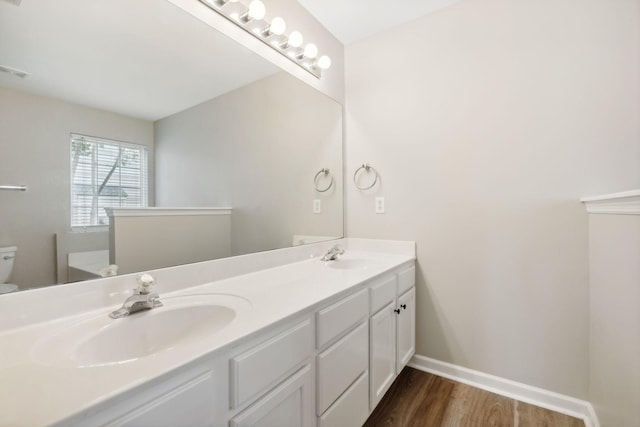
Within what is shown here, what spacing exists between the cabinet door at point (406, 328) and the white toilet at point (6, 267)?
5.24ft

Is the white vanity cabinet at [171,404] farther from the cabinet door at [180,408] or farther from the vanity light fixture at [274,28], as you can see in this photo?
the vanity light fixture at [274,28]

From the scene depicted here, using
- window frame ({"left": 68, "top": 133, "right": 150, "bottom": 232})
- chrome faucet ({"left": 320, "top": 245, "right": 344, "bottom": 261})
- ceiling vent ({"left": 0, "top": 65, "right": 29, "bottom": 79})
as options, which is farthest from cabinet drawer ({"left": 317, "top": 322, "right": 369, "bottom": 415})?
ceiling vent ({"left": 0, "top": 65, "right": 29, "bottom": 79})

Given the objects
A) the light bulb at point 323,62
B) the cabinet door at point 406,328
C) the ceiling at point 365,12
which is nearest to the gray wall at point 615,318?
the cabinet door at point 406,328

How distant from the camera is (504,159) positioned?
5.36 feet

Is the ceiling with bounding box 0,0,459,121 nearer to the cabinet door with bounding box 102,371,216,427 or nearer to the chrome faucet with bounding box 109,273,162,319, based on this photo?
the chrome faucet with bounding box 109,273,162,319

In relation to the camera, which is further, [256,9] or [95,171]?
[256,9]

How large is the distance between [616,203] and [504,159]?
0.58 metres

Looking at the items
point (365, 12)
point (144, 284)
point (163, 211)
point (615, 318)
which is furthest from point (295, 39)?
point (615, 318)

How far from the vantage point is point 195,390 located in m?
0.63

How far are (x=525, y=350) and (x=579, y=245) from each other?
0.65 metres

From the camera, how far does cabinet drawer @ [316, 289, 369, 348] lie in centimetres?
104

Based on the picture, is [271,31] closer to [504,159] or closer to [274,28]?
[274,28]

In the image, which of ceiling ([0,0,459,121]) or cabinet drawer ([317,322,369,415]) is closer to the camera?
ceiling ([0,0,459,121])

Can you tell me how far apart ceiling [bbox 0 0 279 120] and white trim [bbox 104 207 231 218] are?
0.36 metres
